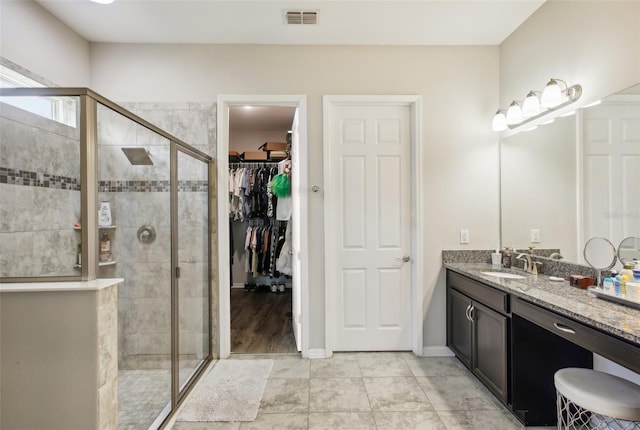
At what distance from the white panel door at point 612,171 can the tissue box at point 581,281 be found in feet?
0.83

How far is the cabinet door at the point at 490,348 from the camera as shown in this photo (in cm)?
192

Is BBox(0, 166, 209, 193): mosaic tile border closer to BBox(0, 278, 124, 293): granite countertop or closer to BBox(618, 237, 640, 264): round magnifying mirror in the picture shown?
BBox(0, 278, 124, 293): granite countertop

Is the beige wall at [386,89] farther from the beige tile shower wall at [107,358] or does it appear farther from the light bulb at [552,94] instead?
the beige tile shower wall at [107,358]

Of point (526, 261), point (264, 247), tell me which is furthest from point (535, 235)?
point (264, 247)

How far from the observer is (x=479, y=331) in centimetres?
220

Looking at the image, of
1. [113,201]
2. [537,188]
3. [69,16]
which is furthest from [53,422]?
[537,188]

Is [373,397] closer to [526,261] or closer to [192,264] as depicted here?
[526,261]

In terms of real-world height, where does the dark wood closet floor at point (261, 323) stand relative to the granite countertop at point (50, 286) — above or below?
below

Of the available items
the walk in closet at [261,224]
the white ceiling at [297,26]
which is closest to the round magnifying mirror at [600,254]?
the white ceiling at [297,26]

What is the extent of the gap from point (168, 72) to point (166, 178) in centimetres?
115

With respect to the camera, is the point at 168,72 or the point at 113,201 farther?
the point at 168,72

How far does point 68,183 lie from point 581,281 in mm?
3070

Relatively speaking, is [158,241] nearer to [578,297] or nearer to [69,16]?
[69,16]

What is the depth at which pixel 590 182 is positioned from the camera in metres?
1.86
